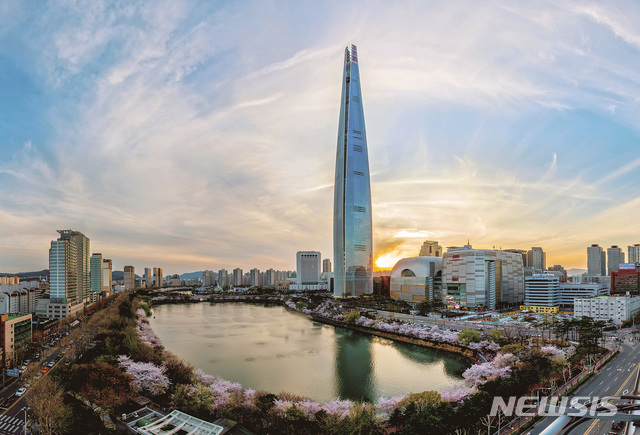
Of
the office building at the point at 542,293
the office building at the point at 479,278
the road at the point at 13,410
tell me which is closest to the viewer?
the road at the point at 13,410

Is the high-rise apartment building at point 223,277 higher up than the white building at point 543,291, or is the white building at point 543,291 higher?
the white building at point 543,291

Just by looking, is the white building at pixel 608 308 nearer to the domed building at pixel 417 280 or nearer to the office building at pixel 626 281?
the office building at pixel 626 281

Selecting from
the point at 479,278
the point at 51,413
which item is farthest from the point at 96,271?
the point at 51,413

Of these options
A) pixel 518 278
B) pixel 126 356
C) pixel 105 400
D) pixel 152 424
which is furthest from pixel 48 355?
pixel 518 278

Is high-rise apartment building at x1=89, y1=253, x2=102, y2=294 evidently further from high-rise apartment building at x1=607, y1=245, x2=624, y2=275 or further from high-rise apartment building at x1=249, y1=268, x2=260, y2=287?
high-rise apartment building at x1=607, y1=245, x2=624, y2=275

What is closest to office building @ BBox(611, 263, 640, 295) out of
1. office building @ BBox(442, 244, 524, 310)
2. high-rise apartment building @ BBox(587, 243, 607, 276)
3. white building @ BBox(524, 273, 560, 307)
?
white building @ BBox(524, 273, 560, 307)

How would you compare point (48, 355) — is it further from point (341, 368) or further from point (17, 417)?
point (341, 368)

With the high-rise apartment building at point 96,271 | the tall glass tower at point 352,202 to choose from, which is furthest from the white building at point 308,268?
the high-rise apartment building at point 96,271

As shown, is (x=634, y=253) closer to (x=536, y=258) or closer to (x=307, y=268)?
(x=536, y=258)
